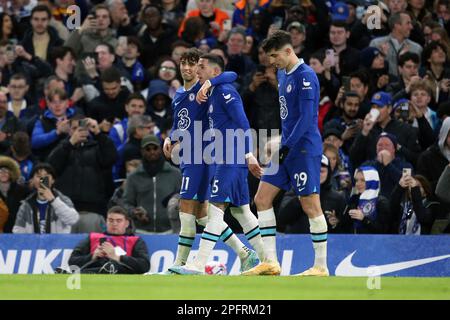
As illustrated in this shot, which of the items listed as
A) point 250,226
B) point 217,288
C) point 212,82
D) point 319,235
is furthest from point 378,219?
point 217,288

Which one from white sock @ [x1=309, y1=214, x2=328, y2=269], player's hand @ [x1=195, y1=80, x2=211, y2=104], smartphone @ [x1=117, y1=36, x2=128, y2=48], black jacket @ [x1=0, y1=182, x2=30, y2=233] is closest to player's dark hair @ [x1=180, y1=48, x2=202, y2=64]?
player's hand @ [x1=195, y1=80, x2=211, y2=104]

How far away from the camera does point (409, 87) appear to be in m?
18.8

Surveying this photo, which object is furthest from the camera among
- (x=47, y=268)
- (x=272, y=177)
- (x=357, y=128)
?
(x=357, y=128)

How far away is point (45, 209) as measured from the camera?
1709cm

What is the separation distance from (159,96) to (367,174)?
4478 mm

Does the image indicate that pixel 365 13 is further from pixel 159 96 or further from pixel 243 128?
pixel 243 128

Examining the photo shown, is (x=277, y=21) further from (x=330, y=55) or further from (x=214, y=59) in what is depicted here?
(x=214, y=59)

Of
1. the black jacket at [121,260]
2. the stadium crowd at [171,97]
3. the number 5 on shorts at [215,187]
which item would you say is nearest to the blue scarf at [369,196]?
the stadium crowd at [171,97]

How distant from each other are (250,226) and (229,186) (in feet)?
2.02

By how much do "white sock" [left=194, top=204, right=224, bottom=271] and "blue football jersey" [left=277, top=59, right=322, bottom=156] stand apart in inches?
44.7

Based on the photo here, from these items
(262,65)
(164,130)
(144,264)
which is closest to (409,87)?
(262,65)

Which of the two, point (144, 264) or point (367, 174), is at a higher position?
point (367, 174)

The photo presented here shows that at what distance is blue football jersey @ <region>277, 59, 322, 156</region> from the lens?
13070mm

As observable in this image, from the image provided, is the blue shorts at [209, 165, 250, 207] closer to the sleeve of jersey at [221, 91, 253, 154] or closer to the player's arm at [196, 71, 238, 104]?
the sleeve of jersey at [221, 91, 253, 154]
